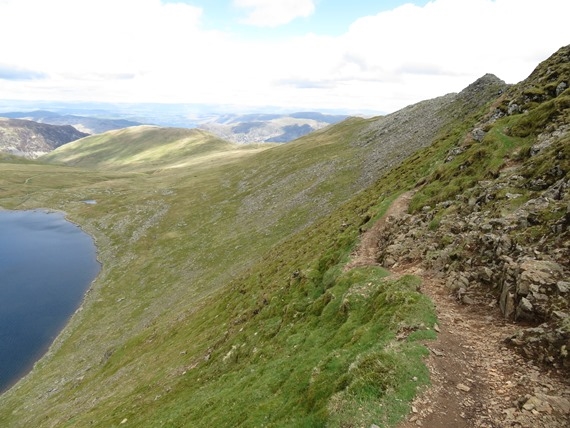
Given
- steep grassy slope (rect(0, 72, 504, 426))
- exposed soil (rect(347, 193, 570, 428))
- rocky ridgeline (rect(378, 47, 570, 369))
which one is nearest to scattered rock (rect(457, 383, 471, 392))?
exposed soil (rect(347, 193, 570, 428))

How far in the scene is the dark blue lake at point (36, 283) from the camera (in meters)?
78.2

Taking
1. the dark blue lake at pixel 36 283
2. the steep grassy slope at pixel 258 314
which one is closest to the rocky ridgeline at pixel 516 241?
the steep grassy slope at pixel 258 314

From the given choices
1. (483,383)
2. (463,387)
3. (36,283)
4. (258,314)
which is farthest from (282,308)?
(36,283)

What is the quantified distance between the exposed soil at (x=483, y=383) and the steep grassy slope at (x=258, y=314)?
3.30ft

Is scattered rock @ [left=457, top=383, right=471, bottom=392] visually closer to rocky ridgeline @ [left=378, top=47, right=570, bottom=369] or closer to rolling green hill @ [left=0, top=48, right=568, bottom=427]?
rolling green hill @ [left=0, top=48, right=568, bottom=427]

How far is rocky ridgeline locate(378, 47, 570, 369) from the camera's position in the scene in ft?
64.0

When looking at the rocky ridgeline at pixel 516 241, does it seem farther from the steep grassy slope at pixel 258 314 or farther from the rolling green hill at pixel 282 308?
the steep grassy slope at pixel 258 314

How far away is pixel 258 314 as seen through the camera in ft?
138

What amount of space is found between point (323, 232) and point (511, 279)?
128ft

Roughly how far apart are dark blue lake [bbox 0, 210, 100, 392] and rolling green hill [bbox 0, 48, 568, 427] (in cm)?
504

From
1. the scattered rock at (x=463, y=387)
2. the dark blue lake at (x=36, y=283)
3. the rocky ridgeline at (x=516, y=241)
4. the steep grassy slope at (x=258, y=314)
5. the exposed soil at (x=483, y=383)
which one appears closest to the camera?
the exposed soil at (x=483, y=383)

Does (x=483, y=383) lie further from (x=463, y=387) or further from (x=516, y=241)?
(x=516, y=241)

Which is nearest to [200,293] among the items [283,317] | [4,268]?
[283,317]

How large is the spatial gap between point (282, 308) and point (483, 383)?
24.6 meters
